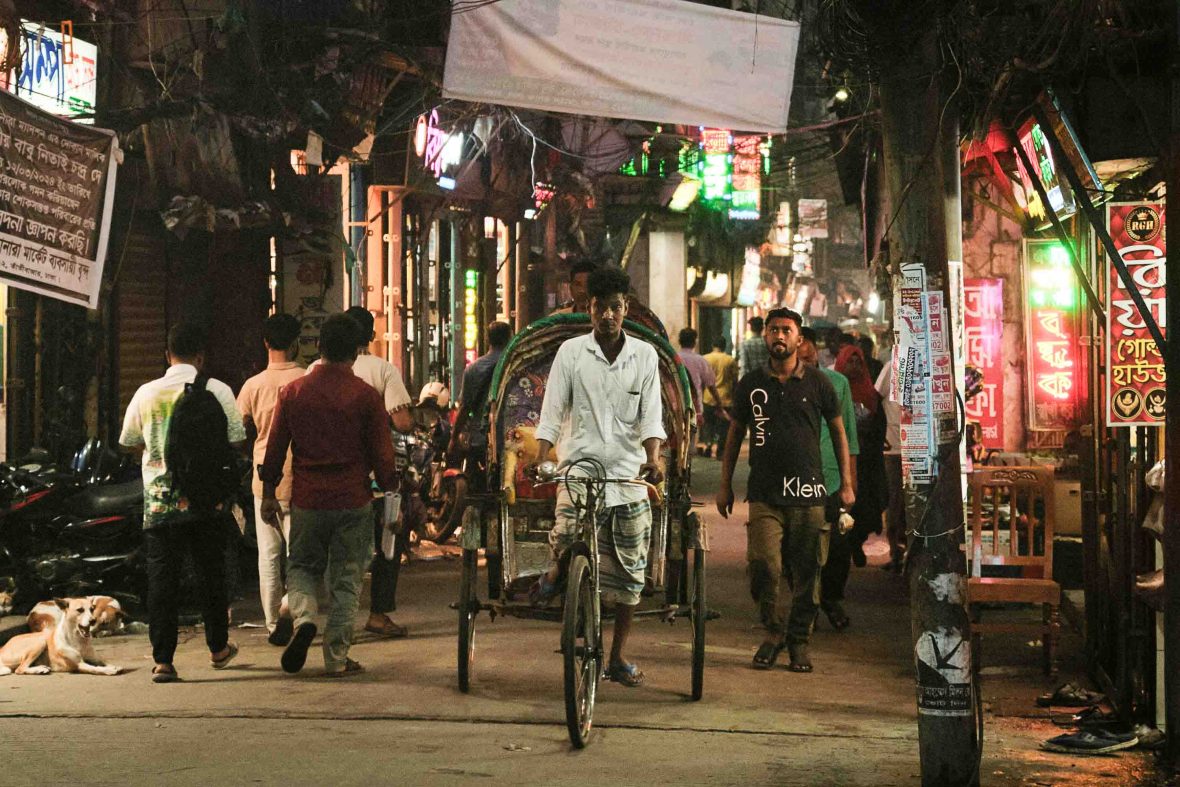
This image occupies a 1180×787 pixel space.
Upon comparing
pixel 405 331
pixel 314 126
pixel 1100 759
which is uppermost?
pixel 314 126

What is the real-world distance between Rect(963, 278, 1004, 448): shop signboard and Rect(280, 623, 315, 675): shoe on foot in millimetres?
6895

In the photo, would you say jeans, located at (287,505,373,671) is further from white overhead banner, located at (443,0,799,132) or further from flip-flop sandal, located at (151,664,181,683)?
white overhead banner, located at (443,0,799,132)

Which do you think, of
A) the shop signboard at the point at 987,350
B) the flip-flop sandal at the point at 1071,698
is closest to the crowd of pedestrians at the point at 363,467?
the flip-flop sandal at the point at 1071,698

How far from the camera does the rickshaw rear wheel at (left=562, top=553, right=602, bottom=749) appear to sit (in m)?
6.89

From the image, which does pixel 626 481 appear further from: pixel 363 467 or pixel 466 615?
pixel 363 467

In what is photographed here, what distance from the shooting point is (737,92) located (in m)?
10.0

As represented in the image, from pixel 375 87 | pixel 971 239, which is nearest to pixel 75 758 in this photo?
pixel 375 87

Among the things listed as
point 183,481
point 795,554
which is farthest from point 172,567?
point 795,554

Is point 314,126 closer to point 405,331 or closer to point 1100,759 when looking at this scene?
Result: point 405,331

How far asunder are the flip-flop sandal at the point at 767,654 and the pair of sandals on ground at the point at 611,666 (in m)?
0.86

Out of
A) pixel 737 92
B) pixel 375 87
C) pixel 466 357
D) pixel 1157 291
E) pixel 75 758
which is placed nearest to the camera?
pixel 75 758

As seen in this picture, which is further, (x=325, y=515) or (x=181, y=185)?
(x=181, y=185)

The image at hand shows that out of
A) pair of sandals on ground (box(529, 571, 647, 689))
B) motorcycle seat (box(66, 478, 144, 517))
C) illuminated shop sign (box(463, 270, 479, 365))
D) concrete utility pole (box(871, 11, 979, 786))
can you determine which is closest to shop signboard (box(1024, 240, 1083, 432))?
pair of sandals on ground (box(529, 571, 647, 689))

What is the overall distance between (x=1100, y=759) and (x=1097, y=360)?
2.43 metres
